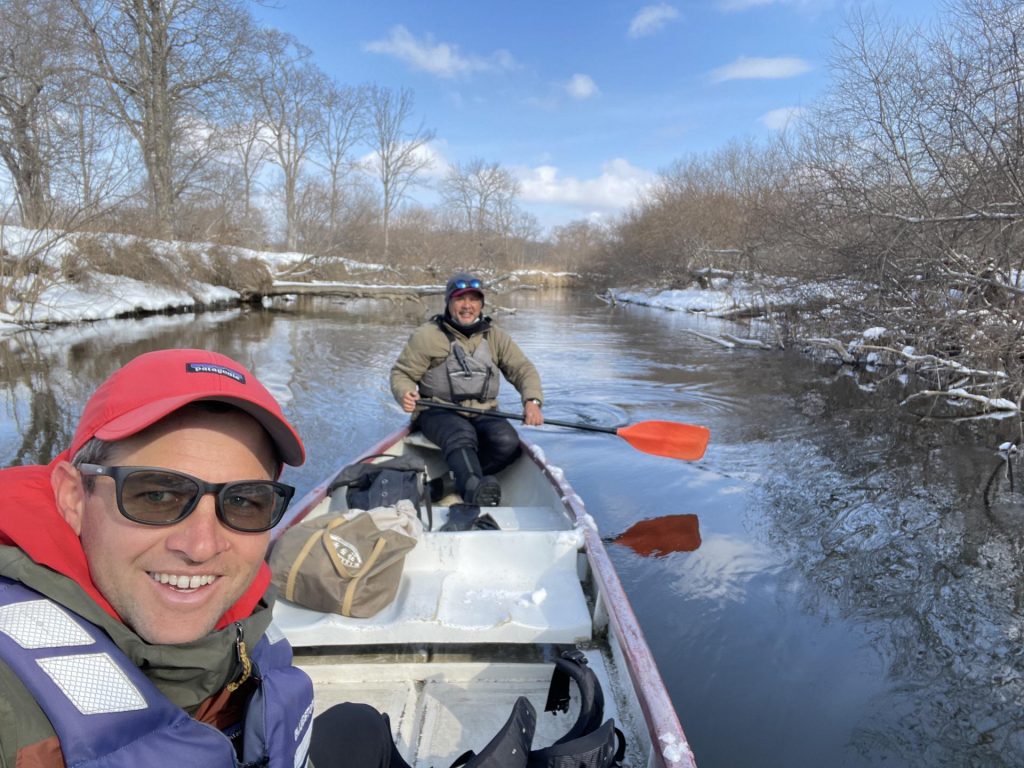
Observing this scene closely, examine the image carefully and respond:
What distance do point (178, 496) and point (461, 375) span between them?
3.83 meters

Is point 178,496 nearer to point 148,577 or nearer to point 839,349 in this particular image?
point 148,577

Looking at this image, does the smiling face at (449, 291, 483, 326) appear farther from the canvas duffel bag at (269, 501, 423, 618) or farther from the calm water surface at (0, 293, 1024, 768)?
the canvas duffel bag at (269, 501, 423, 618)

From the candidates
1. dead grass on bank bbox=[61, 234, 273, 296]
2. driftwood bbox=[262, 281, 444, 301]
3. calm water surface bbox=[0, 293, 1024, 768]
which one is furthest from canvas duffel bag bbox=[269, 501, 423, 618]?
driftwood bbox=[262, 281, 444, 301]

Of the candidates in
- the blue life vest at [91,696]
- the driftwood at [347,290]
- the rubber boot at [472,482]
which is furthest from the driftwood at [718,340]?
the blue life vest at [91,696]

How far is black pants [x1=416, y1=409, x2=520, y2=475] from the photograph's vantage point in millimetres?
4620

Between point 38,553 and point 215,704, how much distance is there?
0.45 m

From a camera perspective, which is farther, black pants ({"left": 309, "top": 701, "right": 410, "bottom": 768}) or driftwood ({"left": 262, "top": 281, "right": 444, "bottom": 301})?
driftwood ({"left": 262, "top": 281, "right": 444, "bottom": 301})

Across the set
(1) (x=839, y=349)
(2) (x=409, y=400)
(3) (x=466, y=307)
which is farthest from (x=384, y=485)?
(1) (x=839, y=349)

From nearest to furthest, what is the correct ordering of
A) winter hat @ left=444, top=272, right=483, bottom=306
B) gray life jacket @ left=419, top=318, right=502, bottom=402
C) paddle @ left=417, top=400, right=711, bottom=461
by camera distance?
winter hat @ left=444, top=272, right=483, bottom=306 → gray life jacket @ left=419, top=318, right=502, bottom=402 → paddle @ left=417, top=400, right=711, bottom=461

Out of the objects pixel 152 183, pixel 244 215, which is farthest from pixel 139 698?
pixel 244 215

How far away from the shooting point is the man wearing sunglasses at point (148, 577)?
31.7 inches

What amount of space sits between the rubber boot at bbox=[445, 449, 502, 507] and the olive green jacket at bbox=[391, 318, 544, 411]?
685 millimetres

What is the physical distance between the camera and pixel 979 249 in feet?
26.5

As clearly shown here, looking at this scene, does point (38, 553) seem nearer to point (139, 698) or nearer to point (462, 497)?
point (139, 698)
